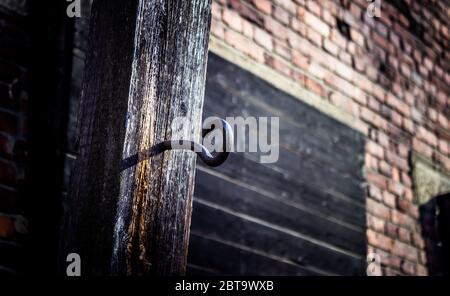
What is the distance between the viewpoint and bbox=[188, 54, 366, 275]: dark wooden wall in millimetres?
2381

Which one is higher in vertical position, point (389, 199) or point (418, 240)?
point (389, 199)

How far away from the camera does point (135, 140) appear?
1189mm

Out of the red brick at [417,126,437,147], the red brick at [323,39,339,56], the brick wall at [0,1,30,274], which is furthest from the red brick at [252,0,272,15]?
the red brick at [417,126,437,147]

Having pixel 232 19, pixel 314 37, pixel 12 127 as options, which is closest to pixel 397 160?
pixel 314 37

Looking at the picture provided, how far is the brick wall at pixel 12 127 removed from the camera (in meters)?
1.86

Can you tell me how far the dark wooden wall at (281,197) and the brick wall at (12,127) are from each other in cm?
68

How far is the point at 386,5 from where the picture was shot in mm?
3734

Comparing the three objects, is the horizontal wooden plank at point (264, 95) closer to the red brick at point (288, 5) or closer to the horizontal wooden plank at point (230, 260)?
the red brick at point (288, 5)

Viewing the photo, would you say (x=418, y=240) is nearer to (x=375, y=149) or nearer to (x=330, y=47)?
(x=375, y=149)

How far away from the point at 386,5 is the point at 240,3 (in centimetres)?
139

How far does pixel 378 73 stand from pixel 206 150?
257cm

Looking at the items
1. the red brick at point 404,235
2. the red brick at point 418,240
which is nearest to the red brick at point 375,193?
the red brick at point 404,235

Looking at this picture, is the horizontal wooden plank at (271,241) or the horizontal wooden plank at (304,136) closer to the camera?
the horizontal wooden plank at (271,241)
